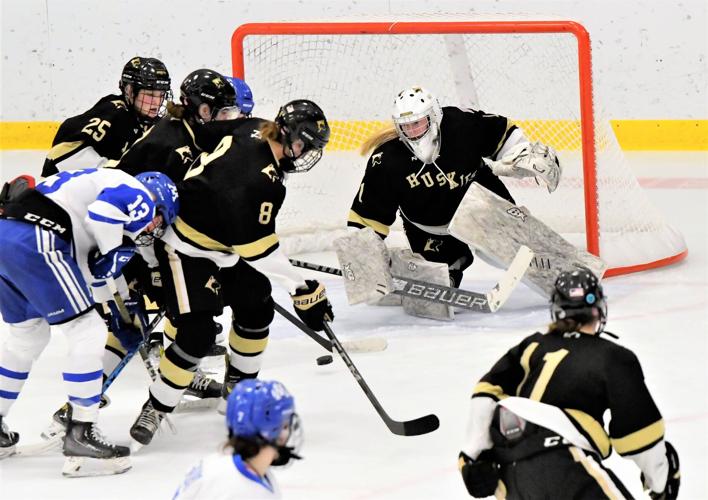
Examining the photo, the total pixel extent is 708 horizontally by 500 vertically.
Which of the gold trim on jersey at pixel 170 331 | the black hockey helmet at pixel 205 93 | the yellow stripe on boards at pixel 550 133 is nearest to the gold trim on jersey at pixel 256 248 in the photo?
the gold trim on jersey at pixel 170 331

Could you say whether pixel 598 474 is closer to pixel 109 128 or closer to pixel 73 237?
pixel 73 237

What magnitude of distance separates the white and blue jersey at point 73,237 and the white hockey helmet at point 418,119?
142 centimetres

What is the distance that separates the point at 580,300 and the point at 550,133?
142 inches

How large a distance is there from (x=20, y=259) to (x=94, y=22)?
15.3ft

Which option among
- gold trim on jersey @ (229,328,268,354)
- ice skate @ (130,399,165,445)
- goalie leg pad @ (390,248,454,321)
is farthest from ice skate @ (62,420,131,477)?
goalie leg pad @ (390,248,454,321)

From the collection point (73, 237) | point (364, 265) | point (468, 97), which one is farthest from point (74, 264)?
point (468, 97)

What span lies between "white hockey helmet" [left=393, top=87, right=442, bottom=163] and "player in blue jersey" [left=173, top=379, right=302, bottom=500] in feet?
8.78

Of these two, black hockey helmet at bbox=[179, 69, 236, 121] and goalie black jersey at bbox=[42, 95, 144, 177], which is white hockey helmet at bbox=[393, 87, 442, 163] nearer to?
black hockey helmet at bbox=[179, 69, 236, 121]

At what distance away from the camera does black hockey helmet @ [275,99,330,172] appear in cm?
363

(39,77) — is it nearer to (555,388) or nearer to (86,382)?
(86,382)

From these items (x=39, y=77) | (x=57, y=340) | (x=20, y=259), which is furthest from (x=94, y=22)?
(x=20, y=259)

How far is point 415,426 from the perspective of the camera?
3.81 m

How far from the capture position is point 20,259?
135 inches

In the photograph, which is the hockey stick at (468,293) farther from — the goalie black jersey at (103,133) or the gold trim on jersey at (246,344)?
the gold trim on jersey at (246,344)
